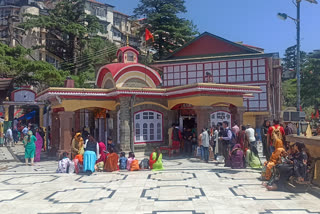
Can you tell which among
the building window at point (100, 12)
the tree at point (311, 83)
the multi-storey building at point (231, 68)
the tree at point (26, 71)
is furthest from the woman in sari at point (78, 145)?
the building window at point (100, 12)

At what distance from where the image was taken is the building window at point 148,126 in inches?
640

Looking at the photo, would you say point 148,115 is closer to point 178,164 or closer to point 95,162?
point 178,164

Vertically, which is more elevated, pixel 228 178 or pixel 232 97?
pixel 232 97

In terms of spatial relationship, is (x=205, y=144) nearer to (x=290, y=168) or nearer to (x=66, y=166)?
(x=290, y=168)

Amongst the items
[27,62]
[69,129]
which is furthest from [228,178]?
[27,62]

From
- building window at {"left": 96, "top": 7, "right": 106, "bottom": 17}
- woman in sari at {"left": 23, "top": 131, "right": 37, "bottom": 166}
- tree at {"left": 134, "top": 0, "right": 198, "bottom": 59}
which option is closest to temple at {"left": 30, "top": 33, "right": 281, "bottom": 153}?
woman in sari at {"left": 23, "top": 131, "right": 37, "bottom": 166}

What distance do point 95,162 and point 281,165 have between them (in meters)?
6.69

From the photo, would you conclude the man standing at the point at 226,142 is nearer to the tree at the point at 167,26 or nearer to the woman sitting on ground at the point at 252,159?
the woman sitting on ground at the point at 252,159

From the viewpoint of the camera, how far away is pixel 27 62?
27.9 m

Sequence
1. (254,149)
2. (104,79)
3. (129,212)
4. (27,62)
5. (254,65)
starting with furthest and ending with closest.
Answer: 1. (27,62)
2. (254,65)
3. (104,79)
4. (254,149)
5. (129,212)

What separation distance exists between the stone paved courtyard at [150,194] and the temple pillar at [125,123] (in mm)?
4402

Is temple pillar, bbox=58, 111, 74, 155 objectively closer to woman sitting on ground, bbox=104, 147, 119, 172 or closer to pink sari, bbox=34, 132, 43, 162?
pink sari, bbox=34, 132, 43, 162

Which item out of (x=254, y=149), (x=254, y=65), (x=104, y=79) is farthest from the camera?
(x=254, y=65)

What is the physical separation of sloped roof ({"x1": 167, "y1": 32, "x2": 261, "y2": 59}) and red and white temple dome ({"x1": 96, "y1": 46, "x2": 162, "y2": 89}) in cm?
1033
